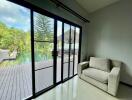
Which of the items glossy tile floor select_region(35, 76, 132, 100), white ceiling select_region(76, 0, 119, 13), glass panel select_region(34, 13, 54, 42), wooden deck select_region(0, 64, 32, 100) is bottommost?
glossy tile floor select_region(35, 76, 132, 100)

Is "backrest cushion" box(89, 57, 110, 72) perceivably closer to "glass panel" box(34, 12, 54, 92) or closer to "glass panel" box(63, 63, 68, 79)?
"glass panel" box(63, 63, 68, 79)

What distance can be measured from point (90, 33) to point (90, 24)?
1.27ft

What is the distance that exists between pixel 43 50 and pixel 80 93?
149cm

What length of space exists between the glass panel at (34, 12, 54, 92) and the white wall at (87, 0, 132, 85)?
209 cm

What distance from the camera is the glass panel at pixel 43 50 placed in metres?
1.98

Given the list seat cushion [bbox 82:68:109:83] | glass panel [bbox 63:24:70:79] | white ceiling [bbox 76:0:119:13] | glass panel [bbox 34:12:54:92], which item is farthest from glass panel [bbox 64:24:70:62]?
white ceiling [bbox 76:0:119:13]

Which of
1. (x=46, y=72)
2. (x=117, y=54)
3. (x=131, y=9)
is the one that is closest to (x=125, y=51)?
(x=117, y=54)

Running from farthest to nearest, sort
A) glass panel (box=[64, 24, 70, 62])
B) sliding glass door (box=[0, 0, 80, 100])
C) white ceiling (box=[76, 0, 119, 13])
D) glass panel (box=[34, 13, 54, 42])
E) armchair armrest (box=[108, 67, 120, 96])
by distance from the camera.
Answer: white ceiling (box=[76, 0, 119, 13]) → glass panel (box=[64, 24, 70, 62]) → armchair armrest (box=[108, 67, 120, 96]) → glass panel (box=[34, 13, 54, 42]) → sliding glass door (box=[0, 0, 80, 100])

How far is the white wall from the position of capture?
2787mm

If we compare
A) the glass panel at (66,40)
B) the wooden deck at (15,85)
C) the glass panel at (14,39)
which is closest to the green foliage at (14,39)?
the glass panel at (14,39)

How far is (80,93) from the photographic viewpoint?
2.27 metres

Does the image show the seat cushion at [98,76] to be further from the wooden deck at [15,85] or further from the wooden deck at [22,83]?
the wooden deck at [15,85]

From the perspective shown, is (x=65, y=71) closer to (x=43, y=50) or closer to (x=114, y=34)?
(x=43, y=50)

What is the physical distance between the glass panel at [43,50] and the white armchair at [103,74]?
47.1 inches
